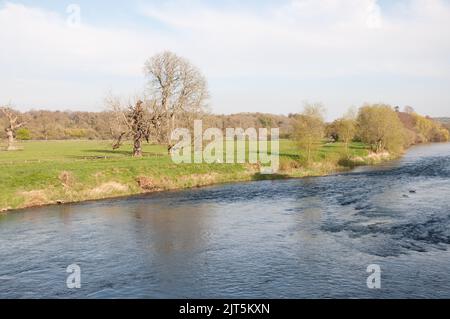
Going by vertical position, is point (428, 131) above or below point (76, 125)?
below

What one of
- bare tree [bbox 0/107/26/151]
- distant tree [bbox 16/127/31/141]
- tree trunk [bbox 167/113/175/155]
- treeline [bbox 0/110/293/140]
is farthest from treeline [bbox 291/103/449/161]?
distant tree [bbox 16/127/31/141]

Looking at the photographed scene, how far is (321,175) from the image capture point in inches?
2313

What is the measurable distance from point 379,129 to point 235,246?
62806mm

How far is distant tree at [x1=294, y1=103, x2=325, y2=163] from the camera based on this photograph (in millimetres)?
64438

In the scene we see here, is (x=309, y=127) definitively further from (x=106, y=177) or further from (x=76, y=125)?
(x=76, y=125)

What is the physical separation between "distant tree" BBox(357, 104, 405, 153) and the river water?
135ft

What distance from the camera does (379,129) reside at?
80375 millimetres

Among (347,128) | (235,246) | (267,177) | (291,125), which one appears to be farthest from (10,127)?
(235,246)

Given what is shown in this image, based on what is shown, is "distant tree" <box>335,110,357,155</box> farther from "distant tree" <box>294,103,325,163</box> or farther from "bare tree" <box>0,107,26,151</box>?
"bare tree" <box>0,107,26,151</box>

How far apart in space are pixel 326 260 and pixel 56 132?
444ft

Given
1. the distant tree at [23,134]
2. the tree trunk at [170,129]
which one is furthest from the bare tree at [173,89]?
the distant tree at [23,134]

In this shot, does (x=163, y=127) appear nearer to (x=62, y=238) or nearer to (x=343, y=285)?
(x=62, y=238)

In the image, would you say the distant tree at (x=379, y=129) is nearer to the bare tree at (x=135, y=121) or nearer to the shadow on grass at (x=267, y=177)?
the shadow on grass at (x=267, y=177)

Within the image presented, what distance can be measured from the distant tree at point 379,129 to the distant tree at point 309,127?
20146 millimetres
